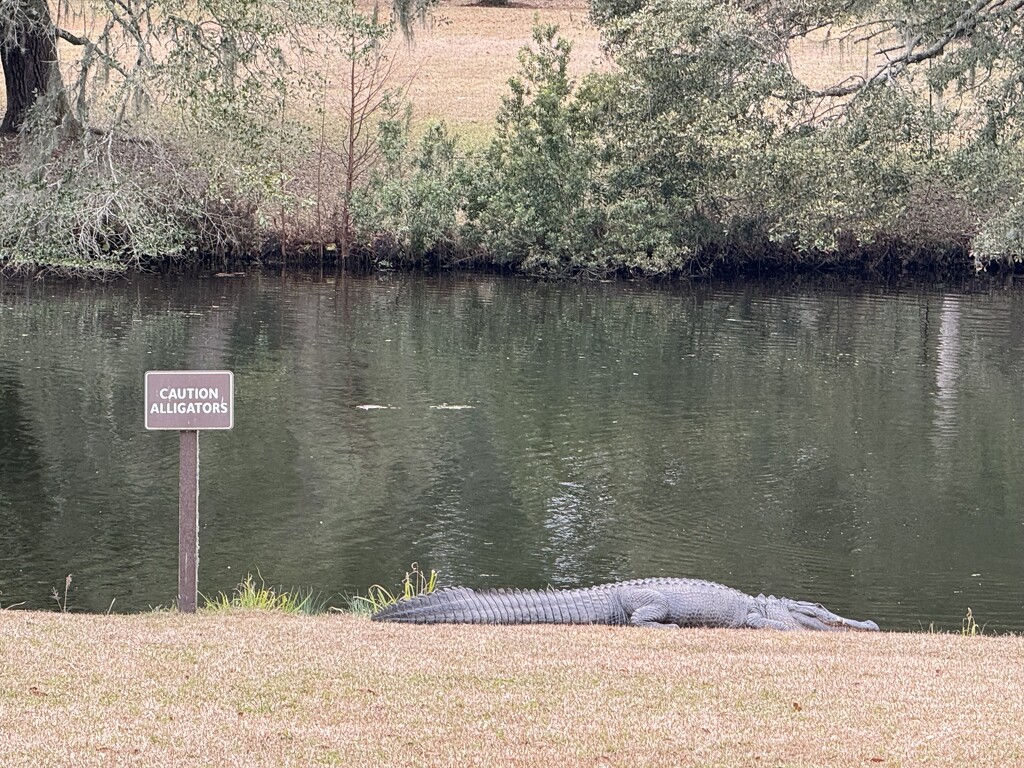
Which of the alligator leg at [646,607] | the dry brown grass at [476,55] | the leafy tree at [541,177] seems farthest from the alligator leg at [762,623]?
the dry brown grass at [476,55]

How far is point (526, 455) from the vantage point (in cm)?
1622

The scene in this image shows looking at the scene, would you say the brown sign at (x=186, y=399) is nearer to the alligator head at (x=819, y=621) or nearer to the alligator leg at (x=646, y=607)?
the alligator leg at (x=646, y=607)

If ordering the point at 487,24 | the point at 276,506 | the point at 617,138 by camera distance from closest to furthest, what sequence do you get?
the point at 276,506 < the point at 617,138 < the point at 487,24

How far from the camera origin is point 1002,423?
1842 cm

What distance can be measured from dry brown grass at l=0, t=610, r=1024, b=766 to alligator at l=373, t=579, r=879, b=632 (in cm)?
102

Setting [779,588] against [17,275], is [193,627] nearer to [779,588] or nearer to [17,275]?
[779,588]

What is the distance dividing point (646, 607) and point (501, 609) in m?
1.11

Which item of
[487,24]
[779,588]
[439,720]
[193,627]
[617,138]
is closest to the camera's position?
[439,720]

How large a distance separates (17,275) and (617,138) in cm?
1442

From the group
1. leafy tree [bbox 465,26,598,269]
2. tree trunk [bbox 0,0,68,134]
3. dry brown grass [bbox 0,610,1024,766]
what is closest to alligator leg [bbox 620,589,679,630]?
dry brown grass [bbox 0,610,1024,766]

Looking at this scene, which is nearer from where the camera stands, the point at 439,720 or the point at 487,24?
the point at 439,720

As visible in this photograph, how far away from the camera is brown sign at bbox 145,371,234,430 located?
8.58 metres

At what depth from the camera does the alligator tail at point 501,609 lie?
9250 millimetres

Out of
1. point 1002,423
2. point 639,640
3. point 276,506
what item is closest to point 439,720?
point 639,640
